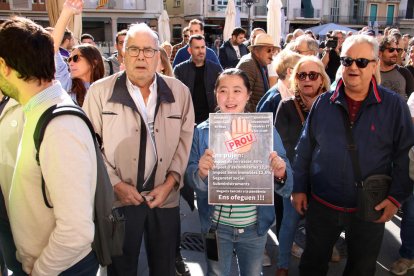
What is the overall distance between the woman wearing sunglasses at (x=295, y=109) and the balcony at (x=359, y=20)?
4129cm

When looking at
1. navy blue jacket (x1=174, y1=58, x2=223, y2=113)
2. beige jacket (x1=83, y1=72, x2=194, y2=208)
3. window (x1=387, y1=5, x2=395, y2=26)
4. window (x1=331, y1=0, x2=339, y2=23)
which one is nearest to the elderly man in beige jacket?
beige jacket (x1=83, y1=72, x2=194, y2=208)

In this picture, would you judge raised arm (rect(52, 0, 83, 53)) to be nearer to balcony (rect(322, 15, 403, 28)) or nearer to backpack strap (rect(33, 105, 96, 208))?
backpack strap (rect(33, 105, 96, 208))

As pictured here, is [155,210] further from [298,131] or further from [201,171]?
[298,131]

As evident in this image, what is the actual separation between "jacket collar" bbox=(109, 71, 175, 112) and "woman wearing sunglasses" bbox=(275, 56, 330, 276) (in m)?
1.13

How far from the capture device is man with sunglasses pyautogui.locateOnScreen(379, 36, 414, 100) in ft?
14.3

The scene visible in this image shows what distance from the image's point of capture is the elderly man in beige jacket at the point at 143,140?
7.78ft

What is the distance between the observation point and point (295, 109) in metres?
3.12

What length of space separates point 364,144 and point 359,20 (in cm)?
4490

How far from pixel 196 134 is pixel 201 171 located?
32cm

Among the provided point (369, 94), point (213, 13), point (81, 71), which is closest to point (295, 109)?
point (369, 94)

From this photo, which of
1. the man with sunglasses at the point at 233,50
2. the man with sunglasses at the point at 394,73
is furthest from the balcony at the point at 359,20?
the man with sunglasses at the point at 394,73

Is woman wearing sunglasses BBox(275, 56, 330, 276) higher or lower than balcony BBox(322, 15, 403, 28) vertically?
lower

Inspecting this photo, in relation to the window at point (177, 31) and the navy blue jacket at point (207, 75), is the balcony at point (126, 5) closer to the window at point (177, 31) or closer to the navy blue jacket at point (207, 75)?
the window at point (177, 31)

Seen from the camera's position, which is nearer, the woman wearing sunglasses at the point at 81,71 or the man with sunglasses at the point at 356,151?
the man with sunglasses at the point at 356,151
